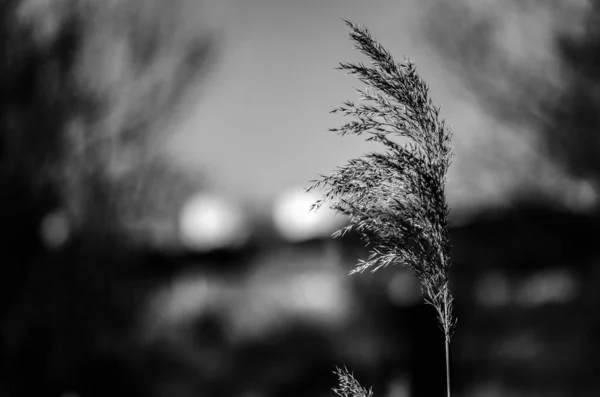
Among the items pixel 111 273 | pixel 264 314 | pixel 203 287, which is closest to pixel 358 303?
pixel 264 314

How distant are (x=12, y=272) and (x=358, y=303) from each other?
182 inches

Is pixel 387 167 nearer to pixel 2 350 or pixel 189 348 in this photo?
pixel 2 350

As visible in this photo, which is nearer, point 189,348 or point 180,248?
point 180,248

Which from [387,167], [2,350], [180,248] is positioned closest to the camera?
[387,167]

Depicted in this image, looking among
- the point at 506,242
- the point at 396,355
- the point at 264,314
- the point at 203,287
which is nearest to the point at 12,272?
the point at 203,287

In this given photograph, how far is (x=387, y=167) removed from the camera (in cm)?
190

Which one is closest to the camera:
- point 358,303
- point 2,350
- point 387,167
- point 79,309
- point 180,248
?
point 387,167

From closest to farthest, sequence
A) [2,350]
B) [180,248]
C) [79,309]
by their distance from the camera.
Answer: [2,350] < [79,309] < [180,248]

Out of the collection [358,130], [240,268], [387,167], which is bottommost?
[387,167]

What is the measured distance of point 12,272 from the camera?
575cm

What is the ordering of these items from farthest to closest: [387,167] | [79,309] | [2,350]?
[79,309], [2,350], [387,167]

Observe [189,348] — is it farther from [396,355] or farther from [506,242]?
[506,242]

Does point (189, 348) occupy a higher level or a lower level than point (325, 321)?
lower

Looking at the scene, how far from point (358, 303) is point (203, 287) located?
2.33 metres
